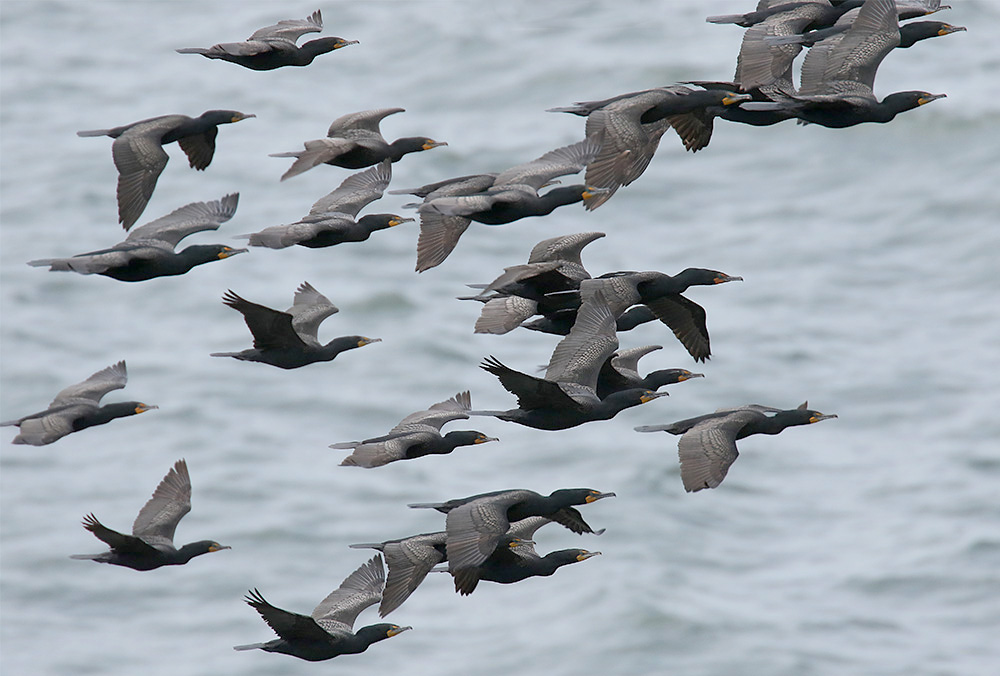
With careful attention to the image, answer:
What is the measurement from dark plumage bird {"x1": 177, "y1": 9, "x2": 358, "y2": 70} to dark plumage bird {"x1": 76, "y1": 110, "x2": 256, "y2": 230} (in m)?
0.51

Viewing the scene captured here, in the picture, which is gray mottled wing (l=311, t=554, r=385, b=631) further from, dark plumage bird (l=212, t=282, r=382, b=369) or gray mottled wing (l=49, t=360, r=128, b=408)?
gray mottled wing (l=49, t=360, r=128, b=408)

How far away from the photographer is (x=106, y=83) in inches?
1908

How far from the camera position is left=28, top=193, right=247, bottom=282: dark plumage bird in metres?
14.7

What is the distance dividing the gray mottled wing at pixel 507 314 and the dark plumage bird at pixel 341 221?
3.69 feet

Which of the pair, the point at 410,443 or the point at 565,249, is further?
the point at 565,249

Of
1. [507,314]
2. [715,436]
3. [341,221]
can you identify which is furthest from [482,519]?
[341,221]

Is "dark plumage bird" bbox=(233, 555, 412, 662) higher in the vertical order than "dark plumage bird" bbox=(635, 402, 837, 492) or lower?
lower

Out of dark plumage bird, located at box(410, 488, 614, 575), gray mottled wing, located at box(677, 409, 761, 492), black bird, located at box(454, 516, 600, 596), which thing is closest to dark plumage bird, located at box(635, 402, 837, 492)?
gray mottled wing, located at box(677, 409, 761, 492)

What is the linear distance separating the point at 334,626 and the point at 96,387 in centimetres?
391

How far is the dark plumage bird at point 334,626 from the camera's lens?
44.9ft

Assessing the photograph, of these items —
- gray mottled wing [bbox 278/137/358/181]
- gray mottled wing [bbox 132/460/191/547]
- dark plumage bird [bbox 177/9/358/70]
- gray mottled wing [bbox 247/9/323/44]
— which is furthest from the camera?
gray mottled wing [bbox 247/9/323/44]

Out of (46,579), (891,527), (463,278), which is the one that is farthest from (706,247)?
(46,579)

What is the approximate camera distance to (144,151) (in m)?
15.2

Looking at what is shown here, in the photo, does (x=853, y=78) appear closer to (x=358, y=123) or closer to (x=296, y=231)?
(x=358, y=123)
